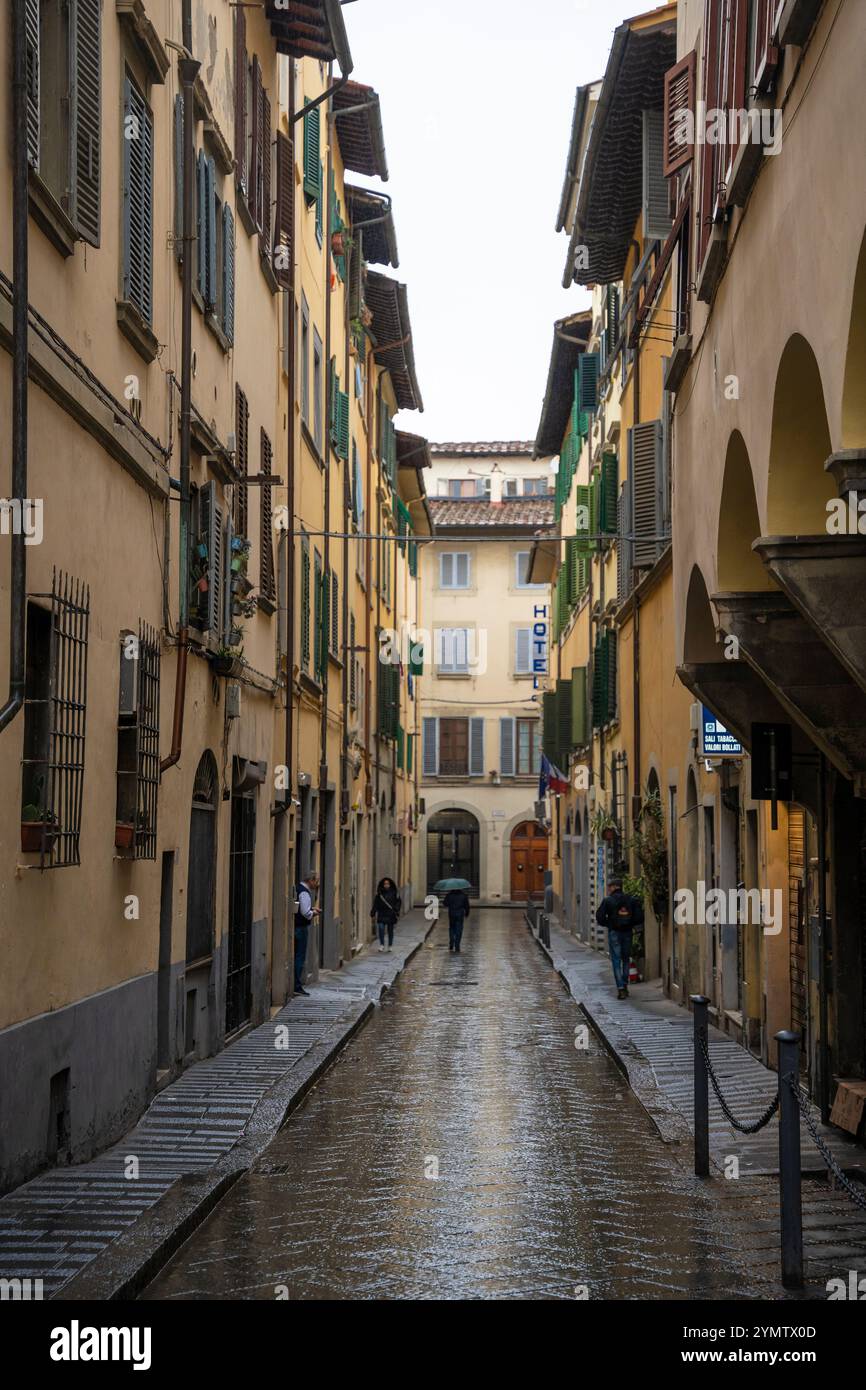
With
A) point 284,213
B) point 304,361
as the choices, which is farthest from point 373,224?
point 284,213

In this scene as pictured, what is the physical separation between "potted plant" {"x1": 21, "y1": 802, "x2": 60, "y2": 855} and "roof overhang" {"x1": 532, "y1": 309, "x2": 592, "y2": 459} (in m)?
28.0

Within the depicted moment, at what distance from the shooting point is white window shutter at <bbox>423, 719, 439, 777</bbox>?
62969 millimetres

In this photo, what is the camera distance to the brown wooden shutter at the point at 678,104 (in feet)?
42.7

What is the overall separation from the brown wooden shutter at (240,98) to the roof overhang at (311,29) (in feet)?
6.12

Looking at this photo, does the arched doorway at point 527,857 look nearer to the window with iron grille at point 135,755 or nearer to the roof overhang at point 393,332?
the roof overhang at point 393,332

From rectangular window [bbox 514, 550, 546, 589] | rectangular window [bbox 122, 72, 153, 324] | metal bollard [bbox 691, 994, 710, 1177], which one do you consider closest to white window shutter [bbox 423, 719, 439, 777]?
rectangular window [bbox 514, 550, 546, 589]

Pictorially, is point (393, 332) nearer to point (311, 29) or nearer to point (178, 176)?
point (311, 29)

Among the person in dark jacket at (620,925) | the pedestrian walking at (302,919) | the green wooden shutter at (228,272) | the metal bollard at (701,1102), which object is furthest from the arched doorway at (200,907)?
the person in dark jacket at (620,925)

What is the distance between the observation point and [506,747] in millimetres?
62969

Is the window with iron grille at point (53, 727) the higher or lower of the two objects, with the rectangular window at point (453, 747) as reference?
lower

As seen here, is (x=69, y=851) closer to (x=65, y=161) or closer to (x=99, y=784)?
(x=99, y=784)

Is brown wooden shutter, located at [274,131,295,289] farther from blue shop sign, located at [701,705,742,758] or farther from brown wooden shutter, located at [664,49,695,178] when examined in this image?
blue shop sign, located at [701,705,742,758]

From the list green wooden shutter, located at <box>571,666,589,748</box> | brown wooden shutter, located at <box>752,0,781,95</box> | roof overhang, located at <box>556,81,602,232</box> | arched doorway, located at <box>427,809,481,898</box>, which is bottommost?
arched doorway, located at <box>427,809,481,898</box>
